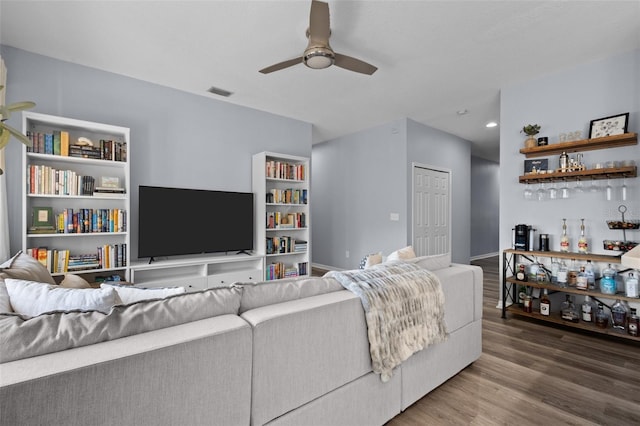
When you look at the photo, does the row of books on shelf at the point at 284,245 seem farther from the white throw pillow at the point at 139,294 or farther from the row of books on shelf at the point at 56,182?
the white throw pillow at the point at 139,294

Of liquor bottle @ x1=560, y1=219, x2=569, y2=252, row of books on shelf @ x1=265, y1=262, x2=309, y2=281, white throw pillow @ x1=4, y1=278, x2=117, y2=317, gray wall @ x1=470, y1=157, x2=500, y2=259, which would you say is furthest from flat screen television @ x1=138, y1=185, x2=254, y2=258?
gray wall @ x1=470, y1=157, x2=500, y2=259

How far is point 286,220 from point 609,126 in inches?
151

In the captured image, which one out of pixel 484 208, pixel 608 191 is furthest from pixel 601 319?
pixel 484 208

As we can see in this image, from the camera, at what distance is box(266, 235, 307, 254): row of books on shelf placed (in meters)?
4.23

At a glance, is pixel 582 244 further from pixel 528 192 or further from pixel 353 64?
pixel 353 64

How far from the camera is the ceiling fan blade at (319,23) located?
6.46ft

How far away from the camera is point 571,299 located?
3.23 meters

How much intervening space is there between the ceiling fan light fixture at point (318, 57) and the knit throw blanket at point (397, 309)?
155 cm

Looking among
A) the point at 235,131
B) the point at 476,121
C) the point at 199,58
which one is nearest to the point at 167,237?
the point at 235,131

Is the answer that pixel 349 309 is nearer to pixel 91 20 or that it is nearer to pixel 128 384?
pixel 128 384

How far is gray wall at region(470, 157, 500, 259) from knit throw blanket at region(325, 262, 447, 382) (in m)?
6.39

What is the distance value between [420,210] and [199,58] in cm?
401

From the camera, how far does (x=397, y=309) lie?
1.60 metres

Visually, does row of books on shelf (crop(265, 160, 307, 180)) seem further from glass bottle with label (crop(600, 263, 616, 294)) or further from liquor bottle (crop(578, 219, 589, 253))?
glass bottle with label (crop(600, 263, 616, 294))
